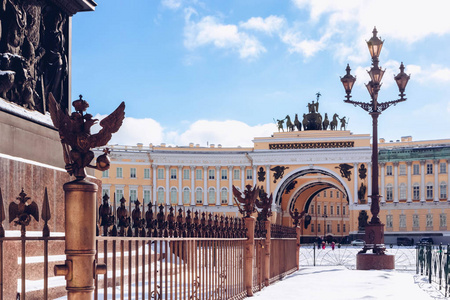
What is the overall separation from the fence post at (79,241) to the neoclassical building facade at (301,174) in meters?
55.4

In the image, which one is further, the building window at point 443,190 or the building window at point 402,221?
the building window at point 402,221

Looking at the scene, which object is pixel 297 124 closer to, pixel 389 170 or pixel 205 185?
pixel 389 170

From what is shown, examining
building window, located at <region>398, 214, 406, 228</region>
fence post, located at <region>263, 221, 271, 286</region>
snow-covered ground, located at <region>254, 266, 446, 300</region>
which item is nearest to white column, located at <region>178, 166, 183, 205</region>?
building window, located at <region>398, 214, 406, 228</region>

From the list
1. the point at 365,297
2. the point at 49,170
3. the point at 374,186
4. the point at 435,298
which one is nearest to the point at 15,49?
the point at 49,170

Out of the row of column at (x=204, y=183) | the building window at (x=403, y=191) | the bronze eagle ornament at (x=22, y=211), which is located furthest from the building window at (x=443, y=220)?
the bronze eagle ornament at (x=22, y=211)

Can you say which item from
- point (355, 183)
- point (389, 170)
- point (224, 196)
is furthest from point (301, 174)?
point (389, 170)

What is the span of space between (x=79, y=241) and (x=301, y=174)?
197 feet

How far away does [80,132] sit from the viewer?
3.66 metres

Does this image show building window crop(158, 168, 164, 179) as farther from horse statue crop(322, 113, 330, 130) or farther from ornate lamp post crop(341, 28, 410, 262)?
ornate lamp post crop(341, 28, 410, 262)

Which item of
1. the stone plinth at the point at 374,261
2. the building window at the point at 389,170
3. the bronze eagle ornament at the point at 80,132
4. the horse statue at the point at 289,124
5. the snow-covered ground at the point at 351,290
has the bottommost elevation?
the stone plinth at the point at 374,261

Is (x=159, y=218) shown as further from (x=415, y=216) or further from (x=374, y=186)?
(x=415, y=216)

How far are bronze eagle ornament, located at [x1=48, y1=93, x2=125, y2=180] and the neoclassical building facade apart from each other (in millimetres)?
55404

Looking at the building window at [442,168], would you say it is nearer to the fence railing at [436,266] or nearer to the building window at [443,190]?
the building window at [443,190]

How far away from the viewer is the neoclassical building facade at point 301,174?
6088 cm
